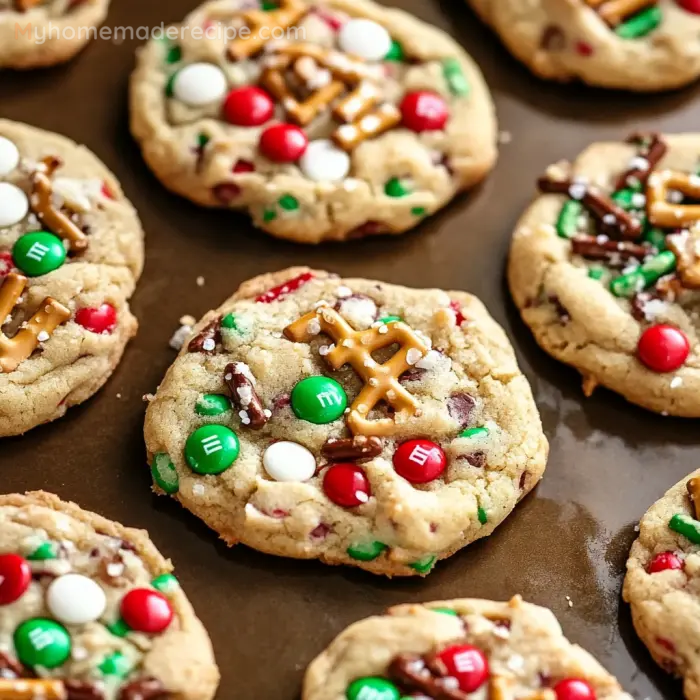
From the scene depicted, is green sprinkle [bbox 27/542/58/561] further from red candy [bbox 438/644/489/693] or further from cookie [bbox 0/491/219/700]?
red candy [bbox 438/644/489/693]

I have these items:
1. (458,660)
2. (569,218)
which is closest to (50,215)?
(569,218)

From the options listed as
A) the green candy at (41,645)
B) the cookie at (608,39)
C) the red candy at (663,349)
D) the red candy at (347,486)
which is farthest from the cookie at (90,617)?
the cookie at (608,39)

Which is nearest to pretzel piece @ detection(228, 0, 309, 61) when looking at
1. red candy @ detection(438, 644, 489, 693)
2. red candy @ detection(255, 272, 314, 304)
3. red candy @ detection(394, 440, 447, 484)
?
red candy @ detection(255, 272, 314, 304)

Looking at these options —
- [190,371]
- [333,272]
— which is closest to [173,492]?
[190,371]

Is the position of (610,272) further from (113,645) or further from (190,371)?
(113,645)

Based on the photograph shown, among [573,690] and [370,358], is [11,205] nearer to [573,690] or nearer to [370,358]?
[370,358]

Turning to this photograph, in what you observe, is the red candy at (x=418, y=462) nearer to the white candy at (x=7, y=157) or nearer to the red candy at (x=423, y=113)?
the red candy at (x=423, y=113)
